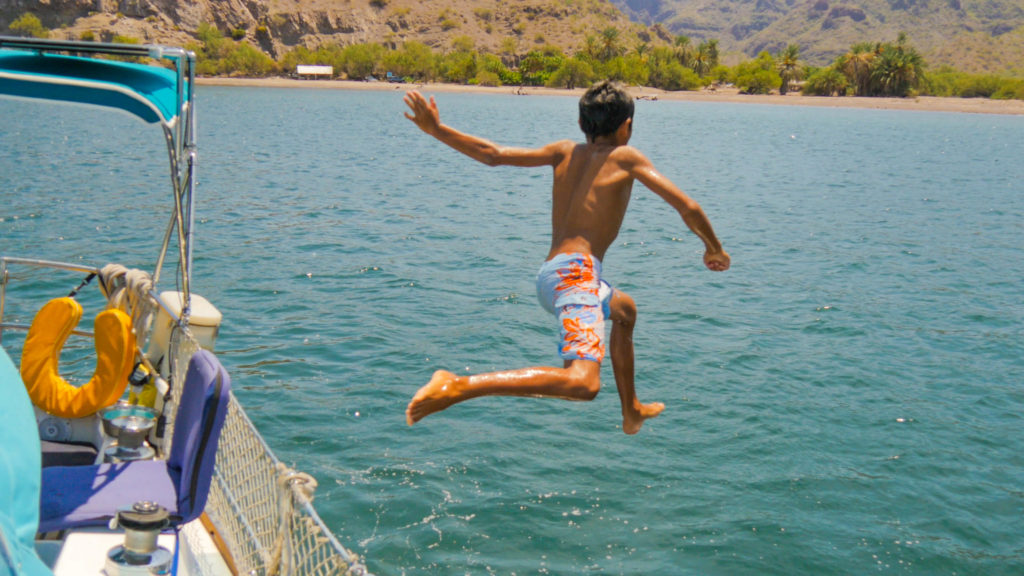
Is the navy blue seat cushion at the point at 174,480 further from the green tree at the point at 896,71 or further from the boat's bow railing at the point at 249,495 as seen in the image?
the green tree at the point at 896,71

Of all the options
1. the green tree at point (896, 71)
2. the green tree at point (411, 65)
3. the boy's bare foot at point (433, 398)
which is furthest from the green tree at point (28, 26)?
the boy's bare foot at point (433, 398)

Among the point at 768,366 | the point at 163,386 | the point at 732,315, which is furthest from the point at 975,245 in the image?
the point at 163,386

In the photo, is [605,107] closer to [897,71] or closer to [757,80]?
[897,71]

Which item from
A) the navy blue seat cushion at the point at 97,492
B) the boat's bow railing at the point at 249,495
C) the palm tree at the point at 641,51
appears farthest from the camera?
the palm tree at the point at 641,51

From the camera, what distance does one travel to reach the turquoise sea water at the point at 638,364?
29.8ft

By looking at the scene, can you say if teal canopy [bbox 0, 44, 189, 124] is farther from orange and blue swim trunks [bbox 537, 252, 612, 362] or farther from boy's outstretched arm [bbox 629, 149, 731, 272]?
boy's outstretched arm [bbox 629, 149, 731, 272]

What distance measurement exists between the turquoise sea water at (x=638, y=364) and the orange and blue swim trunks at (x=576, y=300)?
150 inches

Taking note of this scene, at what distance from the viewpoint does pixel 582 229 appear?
529 centimetres

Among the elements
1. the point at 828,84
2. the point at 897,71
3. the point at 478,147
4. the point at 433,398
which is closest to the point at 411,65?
the point at 828,84

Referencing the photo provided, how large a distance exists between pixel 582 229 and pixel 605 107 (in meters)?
0.68

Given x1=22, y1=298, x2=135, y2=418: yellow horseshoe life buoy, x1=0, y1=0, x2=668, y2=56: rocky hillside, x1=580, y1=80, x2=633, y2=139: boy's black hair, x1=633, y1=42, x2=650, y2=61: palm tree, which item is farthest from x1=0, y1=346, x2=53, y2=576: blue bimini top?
x1=633, y1=42, x2=650, y2=61: palm tree

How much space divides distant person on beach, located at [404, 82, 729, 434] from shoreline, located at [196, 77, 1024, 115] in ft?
379

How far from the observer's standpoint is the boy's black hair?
17.1ft

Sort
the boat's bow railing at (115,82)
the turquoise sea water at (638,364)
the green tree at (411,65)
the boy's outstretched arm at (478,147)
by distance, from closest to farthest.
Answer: the boy's outstretched arm at (478,147) → the boat's bow railing at (115,82) → the turquoise sea water at (638,364) → the green tree at (411,65)
